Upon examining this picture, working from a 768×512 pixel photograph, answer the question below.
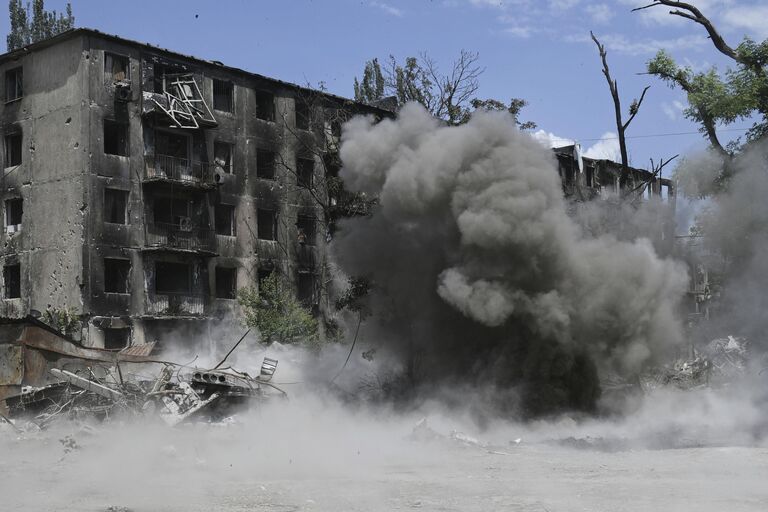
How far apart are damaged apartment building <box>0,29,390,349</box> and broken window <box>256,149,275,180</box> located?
0.18 feet

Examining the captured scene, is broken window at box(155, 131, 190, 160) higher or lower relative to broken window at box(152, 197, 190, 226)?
higher

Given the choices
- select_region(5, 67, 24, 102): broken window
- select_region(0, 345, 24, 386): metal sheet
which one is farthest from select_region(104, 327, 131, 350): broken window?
select_region(0, 345, 24, 386): metal sheet

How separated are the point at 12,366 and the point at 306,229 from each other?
23.7 meters

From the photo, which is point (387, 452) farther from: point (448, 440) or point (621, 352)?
point (621, 352)

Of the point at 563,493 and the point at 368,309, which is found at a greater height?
the point at 368,309

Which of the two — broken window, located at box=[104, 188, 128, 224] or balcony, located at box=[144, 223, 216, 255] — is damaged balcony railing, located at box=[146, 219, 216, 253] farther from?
broken window, located at box=[104, 188, 128, 224]

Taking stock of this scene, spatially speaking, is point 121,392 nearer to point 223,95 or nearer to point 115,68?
point 115,68

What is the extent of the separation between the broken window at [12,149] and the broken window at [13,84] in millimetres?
1661

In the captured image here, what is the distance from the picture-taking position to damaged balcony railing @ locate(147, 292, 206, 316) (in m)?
37.4

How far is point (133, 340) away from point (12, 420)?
1629cm

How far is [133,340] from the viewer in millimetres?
36531

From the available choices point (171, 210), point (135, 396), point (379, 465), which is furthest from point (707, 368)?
point (171, 210)

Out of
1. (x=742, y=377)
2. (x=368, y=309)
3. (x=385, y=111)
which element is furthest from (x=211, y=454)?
(x=385, y=111)

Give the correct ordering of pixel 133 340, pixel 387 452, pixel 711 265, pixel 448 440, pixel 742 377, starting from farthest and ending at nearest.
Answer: pixel 133 340, pixel 711 265, pixel 742 377, pixel 448 440, pixel 387 452
